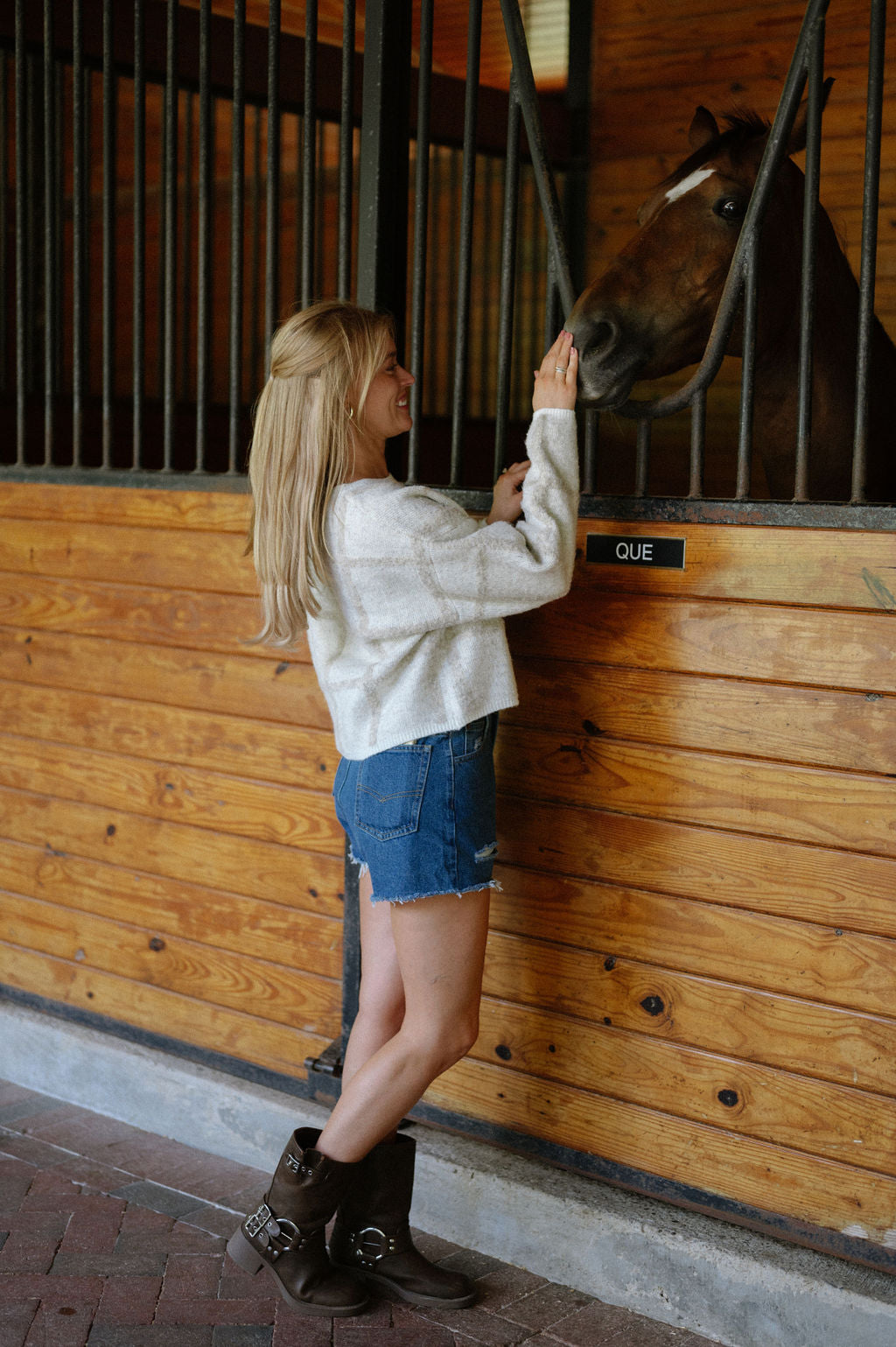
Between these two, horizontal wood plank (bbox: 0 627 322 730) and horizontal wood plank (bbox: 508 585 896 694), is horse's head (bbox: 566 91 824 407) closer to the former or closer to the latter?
horizontal wood plank (bbox: 508 585 896 694)

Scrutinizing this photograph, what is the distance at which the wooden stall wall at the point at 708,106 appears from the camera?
Answer: 3486 mm

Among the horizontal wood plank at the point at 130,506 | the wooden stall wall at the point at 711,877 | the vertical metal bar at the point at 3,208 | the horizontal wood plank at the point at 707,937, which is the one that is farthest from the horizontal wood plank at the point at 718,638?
the vertical metal bar at the point at 3,208

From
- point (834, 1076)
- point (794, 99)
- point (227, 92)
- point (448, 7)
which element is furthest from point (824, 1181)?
point (448, 7)

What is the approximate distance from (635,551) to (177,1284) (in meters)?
1.39

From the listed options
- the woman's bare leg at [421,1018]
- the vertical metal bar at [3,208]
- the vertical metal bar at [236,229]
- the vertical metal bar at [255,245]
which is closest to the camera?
the woman's bare leg at [421,1018]

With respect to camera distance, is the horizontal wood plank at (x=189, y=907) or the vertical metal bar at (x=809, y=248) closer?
the vertical metal bar at (x=809, y=248)

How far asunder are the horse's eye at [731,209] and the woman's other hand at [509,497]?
0.54 metres

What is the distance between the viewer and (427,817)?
181cm

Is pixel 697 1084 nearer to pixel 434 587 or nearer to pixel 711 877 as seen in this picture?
pixel 711 877

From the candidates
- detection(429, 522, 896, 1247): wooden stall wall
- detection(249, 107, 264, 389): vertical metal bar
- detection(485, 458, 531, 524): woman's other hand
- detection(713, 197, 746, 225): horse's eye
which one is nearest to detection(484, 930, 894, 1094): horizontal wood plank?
detection(429, 522, 896, 1247): wooden stall wall

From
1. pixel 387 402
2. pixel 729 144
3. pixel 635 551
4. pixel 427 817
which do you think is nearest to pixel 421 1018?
pixel 427 817

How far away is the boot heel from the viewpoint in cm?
199

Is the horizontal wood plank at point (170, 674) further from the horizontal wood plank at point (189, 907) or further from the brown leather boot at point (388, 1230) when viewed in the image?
the brown leather boot at point (388, 1230)

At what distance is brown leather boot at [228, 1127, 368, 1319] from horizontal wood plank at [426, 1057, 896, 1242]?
0.33 m
